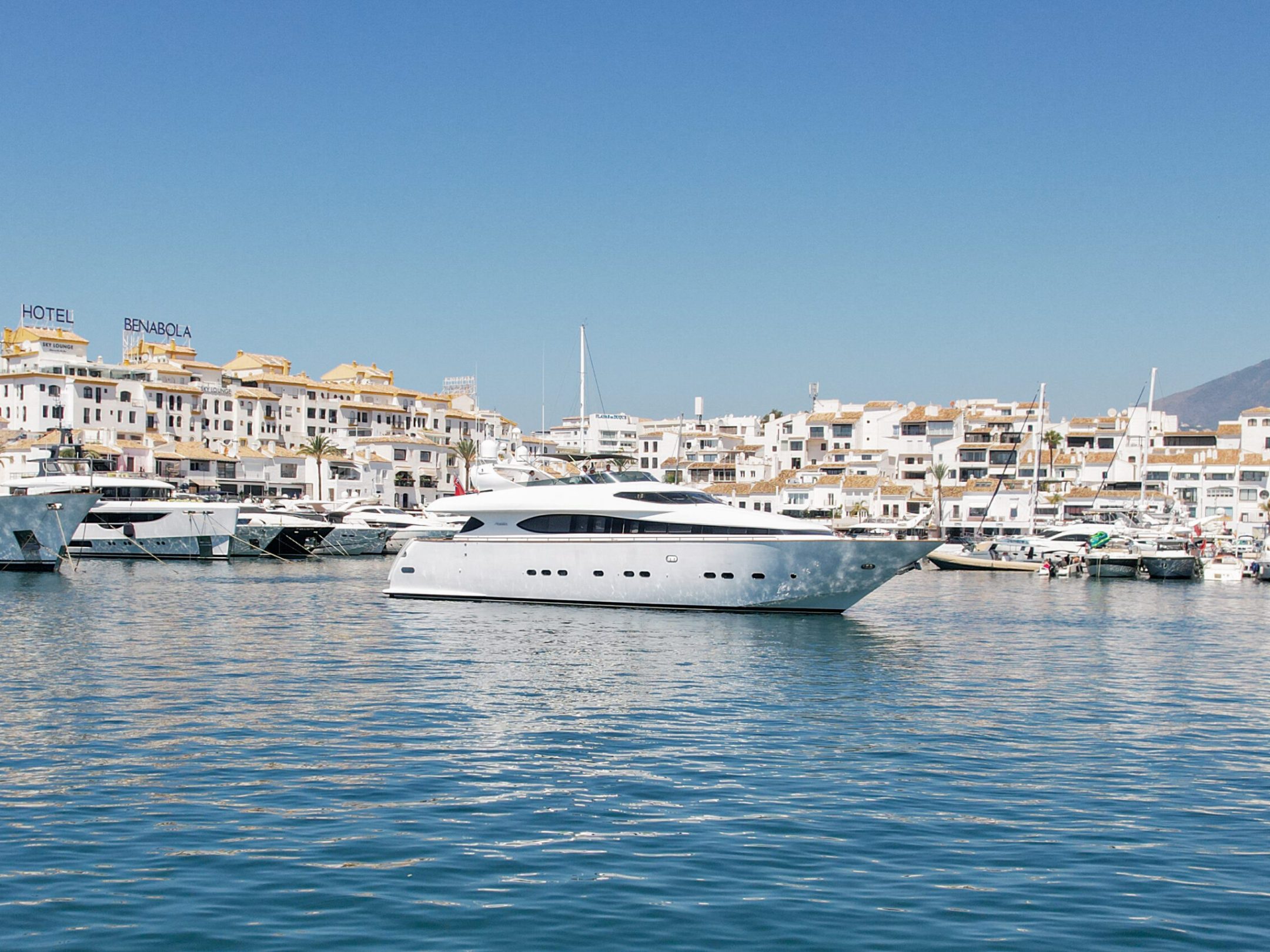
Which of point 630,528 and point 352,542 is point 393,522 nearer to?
point 352,542

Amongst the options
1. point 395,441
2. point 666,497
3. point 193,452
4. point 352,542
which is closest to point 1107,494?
point 352,542

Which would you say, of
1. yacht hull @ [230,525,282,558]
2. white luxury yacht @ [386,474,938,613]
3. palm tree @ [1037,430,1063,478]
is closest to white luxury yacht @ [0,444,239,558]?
yacht hull @ [230,525,282,558]

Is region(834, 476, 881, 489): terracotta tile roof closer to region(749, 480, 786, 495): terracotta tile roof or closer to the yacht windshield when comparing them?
region(749, 480, 786, 495): terracotta tile roof

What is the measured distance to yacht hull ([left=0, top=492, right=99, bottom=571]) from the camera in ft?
179

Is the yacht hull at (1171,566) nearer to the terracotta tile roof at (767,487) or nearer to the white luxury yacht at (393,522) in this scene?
the white luxury yacht at (393,522)

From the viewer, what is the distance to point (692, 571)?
119ft

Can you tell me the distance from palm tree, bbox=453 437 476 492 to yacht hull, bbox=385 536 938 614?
74343 millimetres

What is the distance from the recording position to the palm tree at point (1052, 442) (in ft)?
371

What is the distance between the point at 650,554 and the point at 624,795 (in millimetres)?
21846

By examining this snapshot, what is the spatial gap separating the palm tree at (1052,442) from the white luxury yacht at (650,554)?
269 ft

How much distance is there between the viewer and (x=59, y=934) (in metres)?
10.1

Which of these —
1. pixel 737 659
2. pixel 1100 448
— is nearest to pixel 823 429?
pixel 1100 448

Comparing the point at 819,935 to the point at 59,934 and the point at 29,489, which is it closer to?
the point at 59,934

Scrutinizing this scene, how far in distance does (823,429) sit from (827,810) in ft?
390
